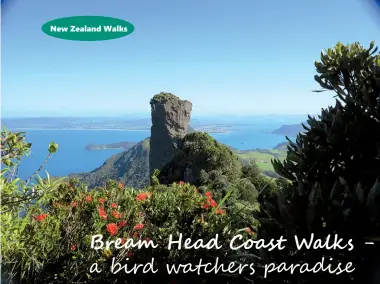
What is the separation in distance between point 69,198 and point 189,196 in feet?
3.76

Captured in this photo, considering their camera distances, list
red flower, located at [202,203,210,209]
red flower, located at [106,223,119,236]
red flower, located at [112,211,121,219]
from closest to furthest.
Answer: red flower, located at [106,223,119,236]
red flower, located at [112,211,121,219]
red flower, located at [202,203,210,209]

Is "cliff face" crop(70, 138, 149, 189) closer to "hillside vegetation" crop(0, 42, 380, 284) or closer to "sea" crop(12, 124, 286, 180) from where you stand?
"sea" crop(12, 124, 286, 180)

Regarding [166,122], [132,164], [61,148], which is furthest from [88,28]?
[166,122]

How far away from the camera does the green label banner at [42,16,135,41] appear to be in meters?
2.27

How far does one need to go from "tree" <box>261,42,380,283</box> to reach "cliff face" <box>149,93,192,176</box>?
43.4m

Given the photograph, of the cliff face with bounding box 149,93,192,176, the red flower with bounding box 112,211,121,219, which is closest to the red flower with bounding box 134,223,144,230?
the red flower with bounding box 112,211,121,219

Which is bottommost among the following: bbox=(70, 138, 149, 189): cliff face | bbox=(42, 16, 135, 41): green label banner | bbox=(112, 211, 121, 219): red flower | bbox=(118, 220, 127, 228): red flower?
bbox=(70, 138, 149, 189): cliff face

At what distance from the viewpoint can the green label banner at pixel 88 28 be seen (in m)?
2.27

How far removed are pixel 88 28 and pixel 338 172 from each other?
1.78 metres

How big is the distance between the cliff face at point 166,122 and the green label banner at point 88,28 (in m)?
43.2

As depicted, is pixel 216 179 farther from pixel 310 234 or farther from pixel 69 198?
pixel 310 234

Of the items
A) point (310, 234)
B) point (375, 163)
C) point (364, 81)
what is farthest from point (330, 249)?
point (364, 81)

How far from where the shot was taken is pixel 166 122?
46.5 metres

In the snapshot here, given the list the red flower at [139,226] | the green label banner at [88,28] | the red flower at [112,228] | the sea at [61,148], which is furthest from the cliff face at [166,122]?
the green label banner at [88,28]
